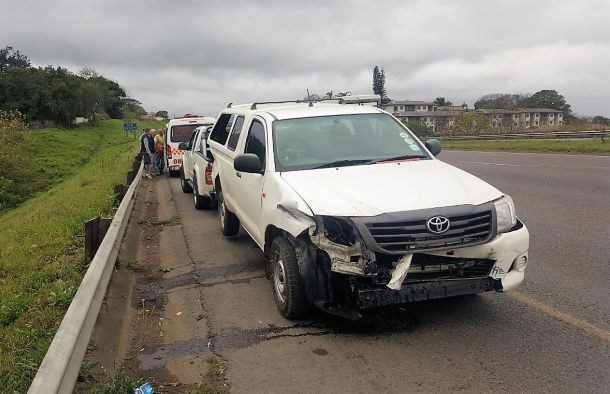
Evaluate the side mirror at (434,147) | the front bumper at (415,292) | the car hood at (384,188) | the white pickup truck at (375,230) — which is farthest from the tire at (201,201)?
the front bumper at (415,292)

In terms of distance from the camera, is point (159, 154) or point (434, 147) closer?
point (434, 147)

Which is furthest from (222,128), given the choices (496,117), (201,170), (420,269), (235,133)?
(496,117)

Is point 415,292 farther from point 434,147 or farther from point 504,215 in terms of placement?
point 434,147

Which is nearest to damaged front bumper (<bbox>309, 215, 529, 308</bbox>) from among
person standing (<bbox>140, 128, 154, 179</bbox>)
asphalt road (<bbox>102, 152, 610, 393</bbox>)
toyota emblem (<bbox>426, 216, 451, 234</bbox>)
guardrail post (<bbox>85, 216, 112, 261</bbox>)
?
toyota emblem (<bbox>426, 216, 451, 234</bbox>)

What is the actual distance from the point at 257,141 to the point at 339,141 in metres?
1.01

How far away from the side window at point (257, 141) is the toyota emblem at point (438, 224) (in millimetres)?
2231

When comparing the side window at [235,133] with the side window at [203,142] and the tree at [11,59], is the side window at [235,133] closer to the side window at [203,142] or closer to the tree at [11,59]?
the side window at [203,142]

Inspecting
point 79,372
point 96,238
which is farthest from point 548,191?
point 79,372

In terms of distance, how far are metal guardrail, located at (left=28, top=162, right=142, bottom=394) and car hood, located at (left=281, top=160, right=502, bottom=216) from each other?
6.17ft

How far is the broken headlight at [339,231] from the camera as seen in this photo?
4.16 metres

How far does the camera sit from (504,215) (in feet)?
14.9

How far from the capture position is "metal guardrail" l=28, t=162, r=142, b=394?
3.03 meters

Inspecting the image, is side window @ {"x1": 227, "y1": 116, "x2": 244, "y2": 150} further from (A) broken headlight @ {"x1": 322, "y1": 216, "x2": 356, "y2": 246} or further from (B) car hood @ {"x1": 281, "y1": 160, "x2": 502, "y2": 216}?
(A) broken headlight @ {"x1": 322, "y1": 216, "x2": 356, "y2": 246}

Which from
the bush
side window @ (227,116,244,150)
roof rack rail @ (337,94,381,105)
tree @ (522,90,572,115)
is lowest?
the bush
